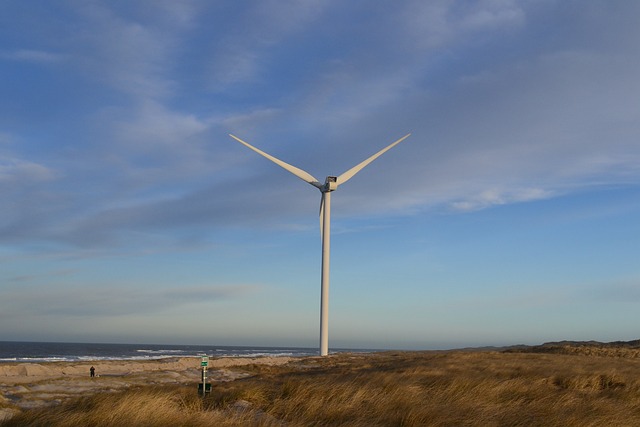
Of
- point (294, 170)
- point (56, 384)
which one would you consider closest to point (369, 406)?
point (56, 384)

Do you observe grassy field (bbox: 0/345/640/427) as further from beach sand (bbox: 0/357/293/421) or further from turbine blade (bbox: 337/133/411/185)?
turbine blade (bbox: 337/133/411/185)

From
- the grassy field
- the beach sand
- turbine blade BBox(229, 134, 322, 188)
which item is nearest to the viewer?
the grassy field

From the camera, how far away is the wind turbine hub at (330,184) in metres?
49.0

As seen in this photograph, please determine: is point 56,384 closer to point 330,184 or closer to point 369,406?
point 369,406

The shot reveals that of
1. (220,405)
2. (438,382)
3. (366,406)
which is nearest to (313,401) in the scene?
(366,406)

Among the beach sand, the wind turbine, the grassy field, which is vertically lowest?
the beach sand

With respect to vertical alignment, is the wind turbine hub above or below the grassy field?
above

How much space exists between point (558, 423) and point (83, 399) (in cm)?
942

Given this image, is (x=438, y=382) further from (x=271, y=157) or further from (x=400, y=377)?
(x=271, y=157)

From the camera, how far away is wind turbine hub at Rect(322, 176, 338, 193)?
161 feet

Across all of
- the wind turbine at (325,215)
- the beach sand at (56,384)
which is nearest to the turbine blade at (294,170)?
the wind turbine at (325,215)

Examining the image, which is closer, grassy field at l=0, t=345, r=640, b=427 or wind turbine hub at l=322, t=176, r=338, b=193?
grassy field at l=0, t=345, r=640, b=427

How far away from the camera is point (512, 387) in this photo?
16375 millimetres

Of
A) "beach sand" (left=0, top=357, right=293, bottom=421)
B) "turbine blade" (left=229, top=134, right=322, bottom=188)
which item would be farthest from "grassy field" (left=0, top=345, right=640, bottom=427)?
"turbine blade" (left=229, top=134, right=322, bottom=188)
